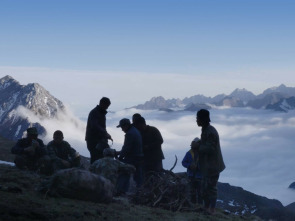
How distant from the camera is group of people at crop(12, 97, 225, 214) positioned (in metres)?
11.3

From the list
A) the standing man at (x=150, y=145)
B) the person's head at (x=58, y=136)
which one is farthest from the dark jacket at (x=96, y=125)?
the standing man at (x=150, y=145)

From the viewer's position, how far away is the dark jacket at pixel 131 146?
12.9 metres

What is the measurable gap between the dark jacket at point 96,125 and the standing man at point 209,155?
11.4 feet

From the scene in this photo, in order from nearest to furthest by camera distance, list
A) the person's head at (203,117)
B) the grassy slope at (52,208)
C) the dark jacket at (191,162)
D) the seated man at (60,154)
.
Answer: the grassy slope at (52,208) → the person's head at (203,117) → the seated man at (60,154) → the dark jacket at (191,162)

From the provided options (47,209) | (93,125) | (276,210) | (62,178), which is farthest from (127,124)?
(276,210)

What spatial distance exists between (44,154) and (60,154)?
52 cm

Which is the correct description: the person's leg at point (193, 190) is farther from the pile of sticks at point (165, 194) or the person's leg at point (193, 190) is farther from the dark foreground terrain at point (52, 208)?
the dark foreground terrain at point (52, 208)

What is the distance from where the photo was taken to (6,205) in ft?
25.4

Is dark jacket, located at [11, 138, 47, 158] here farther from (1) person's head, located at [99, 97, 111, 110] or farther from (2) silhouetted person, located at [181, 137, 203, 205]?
(2) silhouetted person, located at [181, 137, 203, 205]

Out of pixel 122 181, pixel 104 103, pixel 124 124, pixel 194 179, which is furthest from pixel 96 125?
pixel 194 179

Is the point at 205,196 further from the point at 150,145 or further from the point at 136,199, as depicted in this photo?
the point at 150,145

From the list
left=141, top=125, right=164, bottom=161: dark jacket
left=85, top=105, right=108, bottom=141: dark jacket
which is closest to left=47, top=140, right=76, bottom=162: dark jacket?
left=85, top=105, right=108, bottom=141: dark jacket

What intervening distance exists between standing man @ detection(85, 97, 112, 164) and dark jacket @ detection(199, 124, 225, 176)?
3428 millimetres

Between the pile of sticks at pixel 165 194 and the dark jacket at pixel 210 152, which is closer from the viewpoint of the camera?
the dark jacket at pixel 210 152
